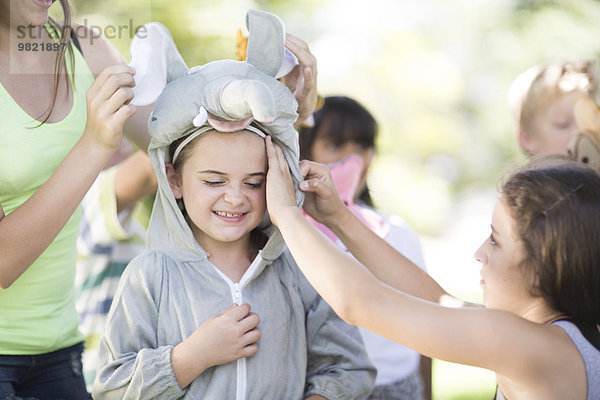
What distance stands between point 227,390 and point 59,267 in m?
0.75

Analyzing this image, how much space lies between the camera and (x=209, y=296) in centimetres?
220

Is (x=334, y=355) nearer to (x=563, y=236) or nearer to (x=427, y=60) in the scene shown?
(x=563, y=236)

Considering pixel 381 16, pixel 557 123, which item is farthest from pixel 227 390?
pixel 381 16

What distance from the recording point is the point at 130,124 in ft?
8.64

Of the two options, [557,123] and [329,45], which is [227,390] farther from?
[329,45]

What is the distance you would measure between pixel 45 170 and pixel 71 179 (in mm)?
235

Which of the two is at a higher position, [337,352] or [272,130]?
[272,130]

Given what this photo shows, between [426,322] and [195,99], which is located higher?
[195,99]

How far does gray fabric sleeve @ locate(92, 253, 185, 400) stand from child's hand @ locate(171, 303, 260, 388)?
0.12ft

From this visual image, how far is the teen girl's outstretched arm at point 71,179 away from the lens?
206 cm

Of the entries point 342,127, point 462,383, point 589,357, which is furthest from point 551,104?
point 462,383

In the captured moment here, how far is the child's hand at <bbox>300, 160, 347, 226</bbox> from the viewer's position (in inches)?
90.1

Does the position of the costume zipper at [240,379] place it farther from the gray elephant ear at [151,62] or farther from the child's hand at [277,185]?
the gray elephant ear at [151,62]

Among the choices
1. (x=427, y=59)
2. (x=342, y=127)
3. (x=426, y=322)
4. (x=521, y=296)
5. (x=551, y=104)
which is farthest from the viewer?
(x=427, y=59)
